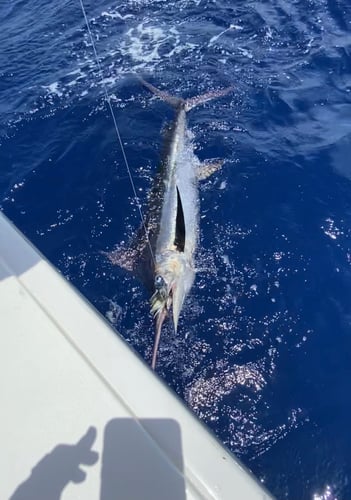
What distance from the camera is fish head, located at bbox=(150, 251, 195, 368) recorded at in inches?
145

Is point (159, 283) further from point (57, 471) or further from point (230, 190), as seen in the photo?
point (57, 471)

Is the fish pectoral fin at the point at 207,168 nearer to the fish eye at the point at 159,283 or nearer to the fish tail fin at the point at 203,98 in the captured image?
the fish tail fin at the point at 203,98

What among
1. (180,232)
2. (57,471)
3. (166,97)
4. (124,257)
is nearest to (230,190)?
(180,232)

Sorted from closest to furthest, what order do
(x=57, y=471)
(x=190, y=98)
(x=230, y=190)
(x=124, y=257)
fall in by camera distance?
(x=57, y=471), (x=124, y=257), (x=230, y=190), (x=190, y=98)

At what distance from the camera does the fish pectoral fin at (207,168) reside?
196 inches

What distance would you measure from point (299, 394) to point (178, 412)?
175 cm

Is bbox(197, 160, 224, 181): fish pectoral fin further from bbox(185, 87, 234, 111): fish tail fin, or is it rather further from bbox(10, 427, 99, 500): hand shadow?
bbox(10, 427, 99, 500): hand shadow

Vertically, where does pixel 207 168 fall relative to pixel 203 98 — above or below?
below

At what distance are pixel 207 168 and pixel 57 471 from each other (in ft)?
12.7

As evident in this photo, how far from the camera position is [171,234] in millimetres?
4172

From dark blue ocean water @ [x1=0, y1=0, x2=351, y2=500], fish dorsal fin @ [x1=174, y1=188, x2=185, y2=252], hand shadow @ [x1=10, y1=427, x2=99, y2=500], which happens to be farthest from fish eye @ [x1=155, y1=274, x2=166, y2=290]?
hand shadow @ [x1=10, y1=427, x2=99, y2=500]

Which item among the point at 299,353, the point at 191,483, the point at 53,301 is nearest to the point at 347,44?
the point at 299,353

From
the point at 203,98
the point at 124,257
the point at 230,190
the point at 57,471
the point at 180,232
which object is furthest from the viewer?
the point at 203,98

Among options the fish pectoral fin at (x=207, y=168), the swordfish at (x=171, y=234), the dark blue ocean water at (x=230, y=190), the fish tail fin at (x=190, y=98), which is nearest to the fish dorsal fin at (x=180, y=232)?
the swordfish at (x=171, y=234)
